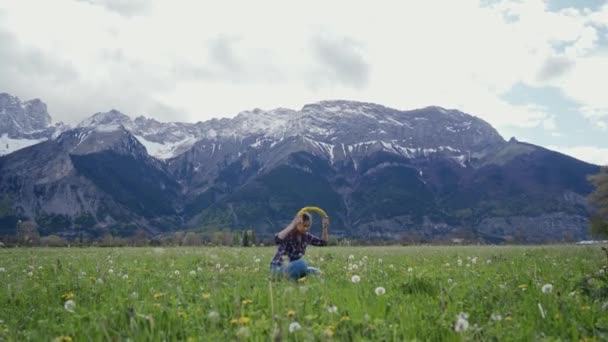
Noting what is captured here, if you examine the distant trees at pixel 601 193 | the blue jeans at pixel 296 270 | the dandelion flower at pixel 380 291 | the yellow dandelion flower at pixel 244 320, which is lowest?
the blue jeans at pixel 296 270

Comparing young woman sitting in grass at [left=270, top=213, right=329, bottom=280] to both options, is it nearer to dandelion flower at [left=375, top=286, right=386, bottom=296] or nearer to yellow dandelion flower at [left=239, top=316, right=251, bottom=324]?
A: dandelion flower at [left=375, top=286, right=386, bottom=296]

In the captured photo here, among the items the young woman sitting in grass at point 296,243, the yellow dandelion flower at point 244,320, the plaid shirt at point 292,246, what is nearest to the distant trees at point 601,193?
the young woman sitting in grass at point 296,243

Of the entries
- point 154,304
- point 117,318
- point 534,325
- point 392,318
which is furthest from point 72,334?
point 534,325

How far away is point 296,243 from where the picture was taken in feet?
39.3

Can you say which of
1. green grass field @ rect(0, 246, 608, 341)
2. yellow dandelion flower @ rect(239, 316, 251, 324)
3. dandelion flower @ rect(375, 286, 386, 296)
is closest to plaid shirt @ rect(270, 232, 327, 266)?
green grass field @ rect(0, 246, 608, 341)

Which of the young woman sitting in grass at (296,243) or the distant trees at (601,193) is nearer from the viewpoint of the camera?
the young woman sitting in grass at (296,243)

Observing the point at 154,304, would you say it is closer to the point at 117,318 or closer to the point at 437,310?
the point at 117,318

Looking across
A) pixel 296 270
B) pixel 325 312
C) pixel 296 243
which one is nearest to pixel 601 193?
pixel 296 243

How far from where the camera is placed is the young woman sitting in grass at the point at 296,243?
10.8 m

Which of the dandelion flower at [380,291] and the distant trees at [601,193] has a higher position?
the distant trees at [601,193]

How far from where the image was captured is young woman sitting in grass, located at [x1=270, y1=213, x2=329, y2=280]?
1084 cm

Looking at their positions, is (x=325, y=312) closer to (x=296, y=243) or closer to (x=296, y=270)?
(x=296, y=270)

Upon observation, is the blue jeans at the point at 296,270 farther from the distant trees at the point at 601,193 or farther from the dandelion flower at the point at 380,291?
the distant trees at the point at 601,193

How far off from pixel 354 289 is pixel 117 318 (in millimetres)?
3777
